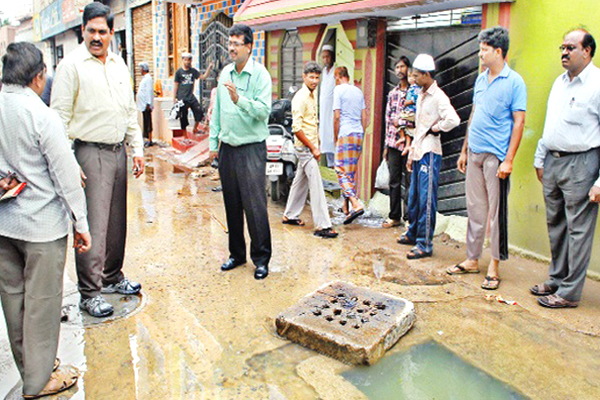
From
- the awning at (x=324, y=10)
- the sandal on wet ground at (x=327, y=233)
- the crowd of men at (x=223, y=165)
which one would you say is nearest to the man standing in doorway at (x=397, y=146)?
the crowd of men at (x=223, y=165)

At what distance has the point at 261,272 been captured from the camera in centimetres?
464

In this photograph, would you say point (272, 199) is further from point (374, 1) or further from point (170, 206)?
point (374, 1)

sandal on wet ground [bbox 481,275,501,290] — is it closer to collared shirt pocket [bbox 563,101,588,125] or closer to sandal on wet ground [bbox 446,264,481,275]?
sandal on wet ground [bbox 446,264,481,275]

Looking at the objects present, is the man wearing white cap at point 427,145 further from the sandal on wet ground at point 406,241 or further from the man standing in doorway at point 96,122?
the man standing in doorway at point 96,122

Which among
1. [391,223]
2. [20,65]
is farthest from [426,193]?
[20,65]

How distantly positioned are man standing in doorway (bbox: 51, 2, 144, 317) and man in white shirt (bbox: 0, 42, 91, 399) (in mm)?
861

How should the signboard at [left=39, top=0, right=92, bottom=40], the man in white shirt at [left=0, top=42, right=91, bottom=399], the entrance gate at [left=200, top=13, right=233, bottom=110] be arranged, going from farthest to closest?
1. the signboard at [left=39, top=0, right=92, bottom=40]
2. the entrance gate at [left=200, top=13, right=233, bottom=110]
3. the man in white shirt at [left=0, top=42, right=91, bottom=399]

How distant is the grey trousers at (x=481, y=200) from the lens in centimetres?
443

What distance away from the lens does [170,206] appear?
7336 millimetres

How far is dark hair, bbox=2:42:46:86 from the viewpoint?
8.71 ft

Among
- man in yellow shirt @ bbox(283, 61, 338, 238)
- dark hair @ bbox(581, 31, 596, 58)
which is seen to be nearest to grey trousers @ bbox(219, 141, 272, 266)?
man in yellow shirt @ bbox(283, 61, 338, 238)

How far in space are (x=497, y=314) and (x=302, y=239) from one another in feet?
8.07

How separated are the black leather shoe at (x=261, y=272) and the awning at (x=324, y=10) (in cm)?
319

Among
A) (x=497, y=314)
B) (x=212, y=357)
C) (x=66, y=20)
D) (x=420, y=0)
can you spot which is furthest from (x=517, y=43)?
(x=66, y=20)
